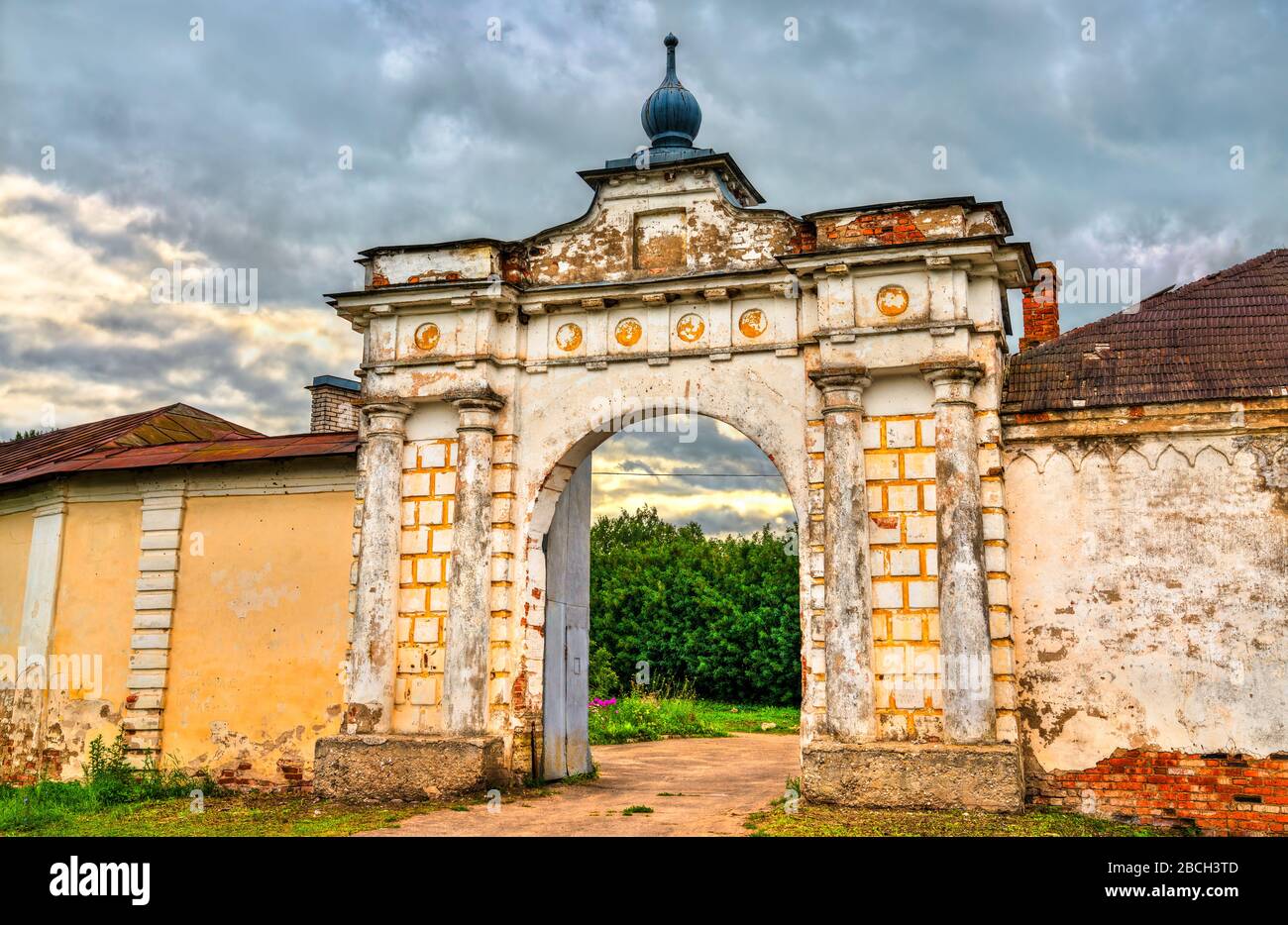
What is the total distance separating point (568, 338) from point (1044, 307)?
16.7 ft

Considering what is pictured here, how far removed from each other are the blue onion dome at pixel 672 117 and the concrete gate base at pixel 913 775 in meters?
6.04

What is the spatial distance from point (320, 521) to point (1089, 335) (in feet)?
25.5

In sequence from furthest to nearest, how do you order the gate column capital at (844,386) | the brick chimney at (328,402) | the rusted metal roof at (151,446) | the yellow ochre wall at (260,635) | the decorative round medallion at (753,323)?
1. the brick chimney at (328,402)
2. the rusted metal roof at (151,446)
3. the yellow ochre wall at (260,635)
4. the decorative round medallion at (753,323)
5. the gate column capital at (844,386)

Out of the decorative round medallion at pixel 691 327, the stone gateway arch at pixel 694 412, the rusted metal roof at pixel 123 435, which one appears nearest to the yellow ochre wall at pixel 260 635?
the stone gateway arch at pixel 694 412

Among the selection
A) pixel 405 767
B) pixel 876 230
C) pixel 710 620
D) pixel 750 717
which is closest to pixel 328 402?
pixel 405 767

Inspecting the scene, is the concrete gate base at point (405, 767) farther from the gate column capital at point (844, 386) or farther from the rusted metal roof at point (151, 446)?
the gate column capital at point (844, 386)

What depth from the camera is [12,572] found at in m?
13.6

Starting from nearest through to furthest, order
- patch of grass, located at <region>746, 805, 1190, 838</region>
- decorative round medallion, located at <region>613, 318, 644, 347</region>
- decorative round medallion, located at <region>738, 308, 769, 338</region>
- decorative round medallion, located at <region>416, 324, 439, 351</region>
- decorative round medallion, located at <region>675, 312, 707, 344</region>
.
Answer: patch of grass, located at <region>746, 805, 1190, 838</region> < decorative round medallion, located at <region>738, 308, 769, 338</region> < decorative round medallion, located at <region>675, 312, 707, 344</region> < decorative round medallion, located at <region>613, 318, 644, 347</region> < decorative round medallion, located at <region>416, 324, 439, 351</region>

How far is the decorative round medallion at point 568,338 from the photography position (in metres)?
11.1

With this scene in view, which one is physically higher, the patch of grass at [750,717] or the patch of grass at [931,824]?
the patch of grass at [750,717]

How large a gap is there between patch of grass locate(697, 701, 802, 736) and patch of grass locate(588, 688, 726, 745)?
1.57ft

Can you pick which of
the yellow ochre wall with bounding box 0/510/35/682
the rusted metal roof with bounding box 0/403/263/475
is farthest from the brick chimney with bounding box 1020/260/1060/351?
the yellow ochre wall with bounding box 0/510/35/682

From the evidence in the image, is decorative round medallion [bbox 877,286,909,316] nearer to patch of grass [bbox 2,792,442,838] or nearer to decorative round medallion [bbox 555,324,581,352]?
decorative round medallion [bbox 555,324,581,352]

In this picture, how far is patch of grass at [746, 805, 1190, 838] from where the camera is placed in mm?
8305
